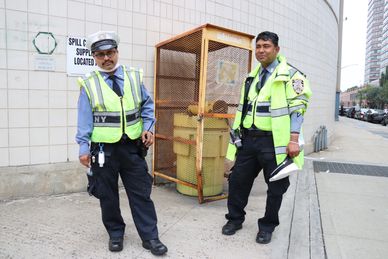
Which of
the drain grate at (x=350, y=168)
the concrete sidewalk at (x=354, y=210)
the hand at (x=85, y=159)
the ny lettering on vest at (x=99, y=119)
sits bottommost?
the concrete sidewalk at (x=354, y=210)

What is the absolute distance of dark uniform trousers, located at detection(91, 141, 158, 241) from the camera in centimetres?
303

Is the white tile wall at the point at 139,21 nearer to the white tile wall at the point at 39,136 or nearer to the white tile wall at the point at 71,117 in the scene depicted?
the white tile wall at the point at 71,117

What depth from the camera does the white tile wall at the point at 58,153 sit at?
4574mm

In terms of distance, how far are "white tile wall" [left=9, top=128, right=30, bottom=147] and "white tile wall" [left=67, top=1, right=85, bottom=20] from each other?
1556mm

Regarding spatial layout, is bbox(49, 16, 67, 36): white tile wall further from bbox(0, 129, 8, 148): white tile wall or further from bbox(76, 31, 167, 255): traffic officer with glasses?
bbox(76, 31, 167, 255): traffic officer with glasses

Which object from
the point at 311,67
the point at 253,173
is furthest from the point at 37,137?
the point at 311,67

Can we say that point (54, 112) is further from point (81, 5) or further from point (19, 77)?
point (81, 5)

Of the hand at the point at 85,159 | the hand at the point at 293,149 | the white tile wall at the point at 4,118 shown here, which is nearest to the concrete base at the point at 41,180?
the white tile wall at the point at 4,118

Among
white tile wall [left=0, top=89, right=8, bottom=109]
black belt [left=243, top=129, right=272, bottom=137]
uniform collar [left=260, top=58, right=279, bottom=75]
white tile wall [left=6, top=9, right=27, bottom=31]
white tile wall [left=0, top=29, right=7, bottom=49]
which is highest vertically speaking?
white tile wall [left=6, top=9, right=27, bottom=31]

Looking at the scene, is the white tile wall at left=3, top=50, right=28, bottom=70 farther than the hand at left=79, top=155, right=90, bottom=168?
Yes

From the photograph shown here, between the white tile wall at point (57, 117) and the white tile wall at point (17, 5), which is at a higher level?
the white tile wall at point (17, 5)

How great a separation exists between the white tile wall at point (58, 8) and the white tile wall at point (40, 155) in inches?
66.4

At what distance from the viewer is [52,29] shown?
4.43 meters

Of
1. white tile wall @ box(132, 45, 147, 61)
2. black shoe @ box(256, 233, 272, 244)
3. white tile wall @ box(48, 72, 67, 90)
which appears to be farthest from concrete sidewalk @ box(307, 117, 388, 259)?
white tile wall @ box(48, 72, 67, 90)
